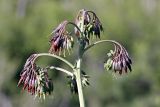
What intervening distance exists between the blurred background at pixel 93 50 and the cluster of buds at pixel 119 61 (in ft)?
104

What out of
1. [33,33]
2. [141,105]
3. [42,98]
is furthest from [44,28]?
[42,98]

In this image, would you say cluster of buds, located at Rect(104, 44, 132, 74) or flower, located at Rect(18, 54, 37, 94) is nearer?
flower, located at Rect(18, 54, 37, 94)

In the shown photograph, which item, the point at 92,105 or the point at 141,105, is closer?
the point at 141,105

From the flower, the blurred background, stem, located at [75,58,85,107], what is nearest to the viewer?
stem, located at [75,58,85,107]

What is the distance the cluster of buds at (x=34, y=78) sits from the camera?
5.35 meters

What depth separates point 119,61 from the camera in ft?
18.1

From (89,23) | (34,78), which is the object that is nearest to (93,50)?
(89,23)

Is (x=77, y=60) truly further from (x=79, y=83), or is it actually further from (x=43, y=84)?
(x=43, y=84)

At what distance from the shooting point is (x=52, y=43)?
17.3 ft

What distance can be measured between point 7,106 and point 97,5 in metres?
32.1

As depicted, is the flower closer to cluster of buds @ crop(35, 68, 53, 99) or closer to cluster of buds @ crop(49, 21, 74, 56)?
cluster of buds @ crop(35, 68, 53, 99)

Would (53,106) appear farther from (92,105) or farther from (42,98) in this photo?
(42,98)

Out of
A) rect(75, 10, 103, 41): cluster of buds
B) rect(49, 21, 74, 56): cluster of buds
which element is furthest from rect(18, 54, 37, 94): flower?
rect(75, 10, 103, 41): cluster of buds

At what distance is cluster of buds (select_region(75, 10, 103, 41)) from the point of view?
5.47 meters
